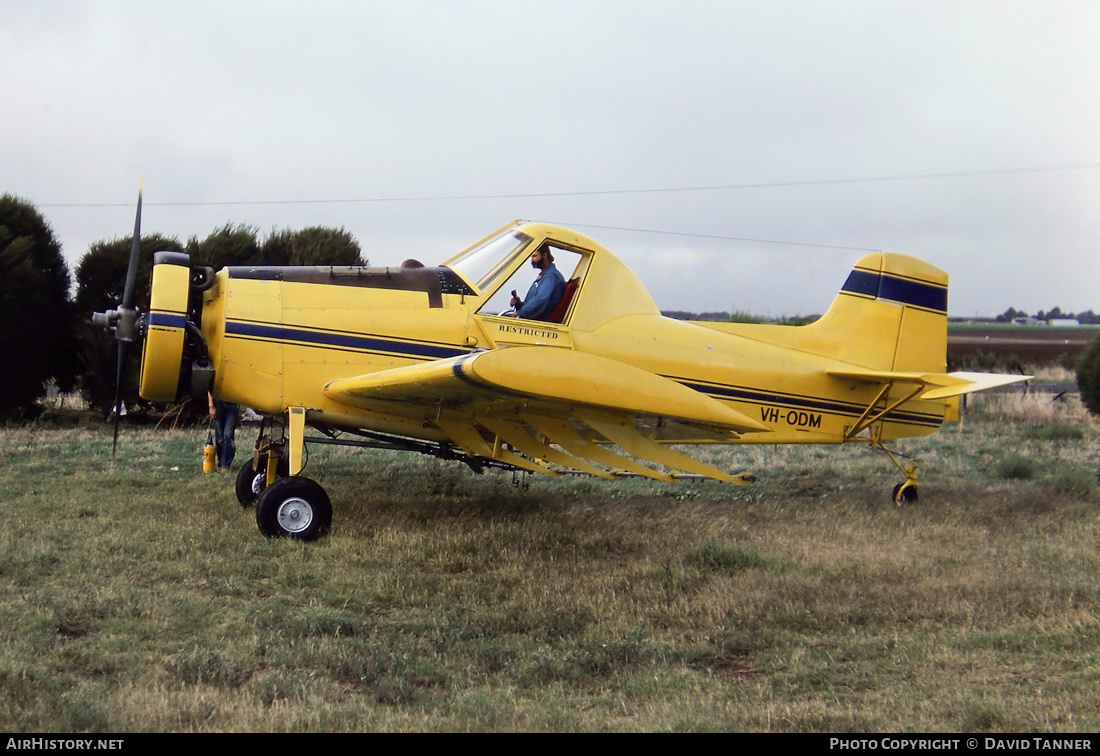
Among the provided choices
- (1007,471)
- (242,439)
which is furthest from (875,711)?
(242,439)

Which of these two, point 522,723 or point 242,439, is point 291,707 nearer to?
point 522,723

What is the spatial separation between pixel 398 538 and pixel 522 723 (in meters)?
3.46

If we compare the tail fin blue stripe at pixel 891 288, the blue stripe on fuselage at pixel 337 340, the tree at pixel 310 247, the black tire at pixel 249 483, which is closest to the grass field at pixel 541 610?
the black tire at pixel 249 483

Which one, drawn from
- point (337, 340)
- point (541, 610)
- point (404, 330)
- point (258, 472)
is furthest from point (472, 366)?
point (258, 472)

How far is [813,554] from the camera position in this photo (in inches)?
290

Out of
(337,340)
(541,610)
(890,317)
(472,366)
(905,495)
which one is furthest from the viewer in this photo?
(890,317)

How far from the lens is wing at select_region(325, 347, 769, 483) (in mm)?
6324

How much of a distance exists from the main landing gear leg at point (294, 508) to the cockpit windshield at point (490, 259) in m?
2.02

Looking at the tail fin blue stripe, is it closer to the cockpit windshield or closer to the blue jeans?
the cockpit windshield

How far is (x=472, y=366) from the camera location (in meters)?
6.11

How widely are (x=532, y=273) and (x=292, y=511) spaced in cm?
284

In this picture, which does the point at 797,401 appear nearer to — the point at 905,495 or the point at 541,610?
the point at 905,495

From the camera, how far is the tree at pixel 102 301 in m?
14.8

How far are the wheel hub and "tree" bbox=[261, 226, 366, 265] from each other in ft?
30.1
